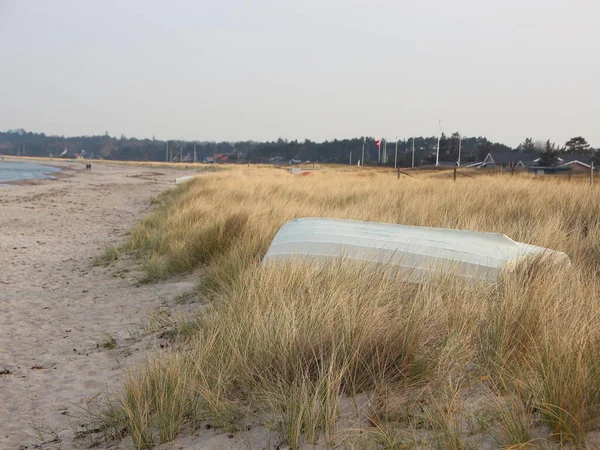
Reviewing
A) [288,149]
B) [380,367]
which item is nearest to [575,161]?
[380,367]

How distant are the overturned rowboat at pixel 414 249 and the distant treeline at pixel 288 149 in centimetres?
6052

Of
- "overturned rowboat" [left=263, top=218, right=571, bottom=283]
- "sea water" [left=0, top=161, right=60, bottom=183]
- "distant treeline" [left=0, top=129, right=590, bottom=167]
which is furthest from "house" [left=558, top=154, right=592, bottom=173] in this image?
"overturned rowboat" [left=263, top=218, right=571, bottom=283]

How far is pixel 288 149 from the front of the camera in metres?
121

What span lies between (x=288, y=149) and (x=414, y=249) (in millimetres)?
118362

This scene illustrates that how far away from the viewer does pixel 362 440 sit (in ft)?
6.38

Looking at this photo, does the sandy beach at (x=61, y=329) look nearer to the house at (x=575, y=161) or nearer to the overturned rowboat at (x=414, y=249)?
the overturned rowboat at (x=414, y=249)

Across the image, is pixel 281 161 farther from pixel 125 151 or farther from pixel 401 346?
pixel 401 346

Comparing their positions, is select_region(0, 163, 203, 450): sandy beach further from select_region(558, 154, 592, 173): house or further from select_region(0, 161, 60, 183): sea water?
select_region(558, 154, 592, 173): house

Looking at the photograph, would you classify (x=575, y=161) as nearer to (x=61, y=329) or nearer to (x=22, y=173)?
(x=61, y=329)

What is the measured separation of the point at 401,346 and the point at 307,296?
1.02 metres

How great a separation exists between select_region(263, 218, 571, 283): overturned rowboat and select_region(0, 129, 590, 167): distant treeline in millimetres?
60524

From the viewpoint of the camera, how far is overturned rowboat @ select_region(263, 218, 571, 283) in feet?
12.9

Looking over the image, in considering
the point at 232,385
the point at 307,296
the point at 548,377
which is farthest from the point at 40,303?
the point at 548,377

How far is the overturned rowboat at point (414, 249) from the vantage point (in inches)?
155
